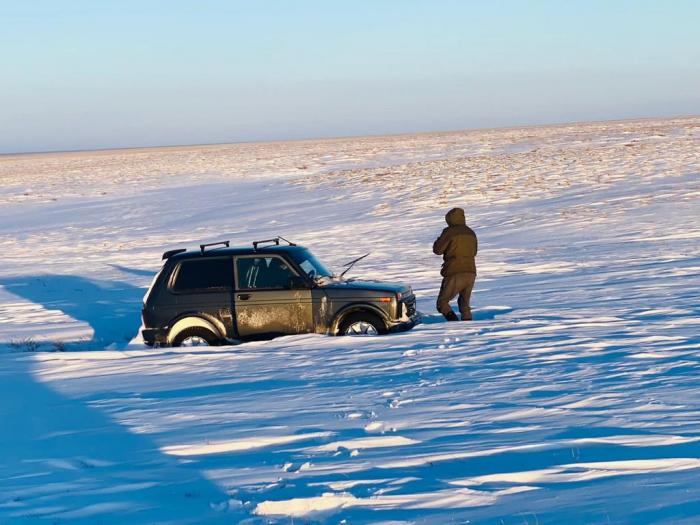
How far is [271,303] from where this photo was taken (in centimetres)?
1202

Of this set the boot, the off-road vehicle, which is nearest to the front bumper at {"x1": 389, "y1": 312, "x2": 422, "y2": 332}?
the off-road vehicle

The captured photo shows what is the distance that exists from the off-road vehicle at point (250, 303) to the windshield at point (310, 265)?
4cm

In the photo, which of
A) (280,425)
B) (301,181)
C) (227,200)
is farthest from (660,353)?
(301,181)

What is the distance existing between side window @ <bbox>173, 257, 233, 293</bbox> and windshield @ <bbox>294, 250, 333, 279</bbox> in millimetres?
884

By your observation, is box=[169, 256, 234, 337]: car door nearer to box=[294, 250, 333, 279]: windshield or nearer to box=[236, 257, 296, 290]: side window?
box=[236, 257, 296, 290]: side window

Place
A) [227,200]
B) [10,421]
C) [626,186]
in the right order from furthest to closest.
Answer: [227,200] < [626,186] < [10,421]

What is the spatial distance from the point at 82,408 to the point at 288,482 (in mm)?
3394

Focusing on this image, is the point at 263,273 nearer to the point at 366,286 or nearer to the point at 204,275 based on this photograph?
the point at 204,275

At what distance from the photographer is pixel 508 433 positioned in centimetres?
726

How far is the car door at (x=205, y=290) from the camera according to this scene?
39.2 feet

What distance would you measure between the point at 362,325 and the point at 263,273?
1428mm

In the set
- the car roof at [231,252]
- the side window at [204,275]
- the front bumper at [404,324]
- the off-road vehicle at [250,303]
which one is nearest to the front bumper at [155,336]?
the off-road vehicle at [250,303]

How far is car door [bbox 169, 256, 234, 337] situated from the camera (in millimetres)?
11945

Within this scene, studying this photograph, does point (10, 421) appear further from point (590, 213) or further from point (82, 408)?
point (590, 213)
